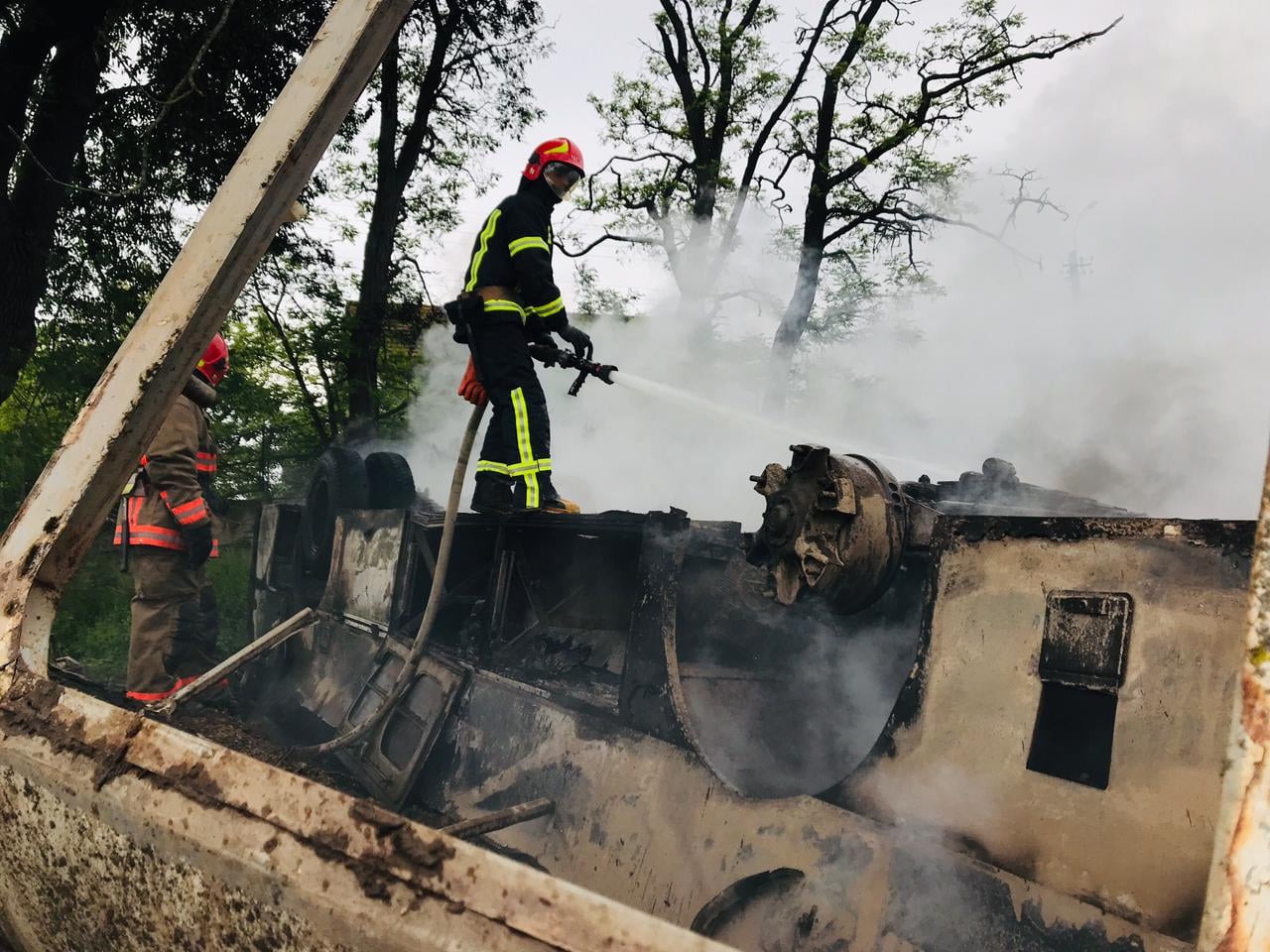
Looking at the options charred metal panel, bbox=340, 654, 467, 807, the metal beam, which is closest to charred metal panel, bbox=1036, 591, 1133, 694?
the metal beam

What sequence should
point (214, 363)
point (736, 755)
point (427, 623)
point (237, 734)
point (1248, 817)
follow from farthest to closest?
point (214, 363) < point (237, 734) < point (427, 623) < point (736, 755) < point (1248, 817)

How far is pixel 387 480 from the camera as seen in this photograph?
17.2 ft

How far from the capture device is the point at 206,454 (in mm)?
5090

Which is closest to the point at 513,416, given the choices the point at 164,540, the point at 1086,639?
the point at 164,540

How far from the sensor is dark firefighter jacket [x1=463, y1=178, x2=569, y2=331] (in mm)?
4059

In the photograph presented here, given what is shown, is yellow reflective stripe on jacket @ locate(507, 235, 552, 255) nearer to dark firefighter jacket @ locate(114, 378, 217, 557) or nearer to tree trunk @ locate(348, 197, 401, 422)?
dark firefighter jacket @ locate(114, 378, 217, 557)

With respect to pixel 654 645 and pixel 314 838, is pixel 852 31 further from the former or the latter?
pixel 314 838

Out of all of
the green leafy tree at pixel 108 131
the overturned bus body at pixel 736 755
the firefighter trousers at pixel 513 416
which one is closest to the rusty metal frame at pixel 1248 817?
the overturned bus body at pixel 736 755

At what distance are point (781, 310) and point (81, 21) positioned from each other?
35.3 ft

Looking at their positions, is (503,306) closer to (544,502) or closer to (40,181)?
(544,502)

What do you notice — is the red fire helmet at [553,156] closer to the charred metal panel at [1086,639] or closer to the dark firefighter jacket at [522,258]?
the dark firefighter jacket at [522,258]

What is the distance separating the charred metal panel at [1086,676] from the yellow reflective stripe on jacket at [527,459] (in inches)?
80.3

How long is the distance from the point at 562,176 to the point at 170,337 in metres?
3.03

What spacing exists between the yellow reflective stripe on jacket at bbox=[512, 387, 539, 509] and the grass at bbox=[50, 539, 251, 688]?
360 cm
